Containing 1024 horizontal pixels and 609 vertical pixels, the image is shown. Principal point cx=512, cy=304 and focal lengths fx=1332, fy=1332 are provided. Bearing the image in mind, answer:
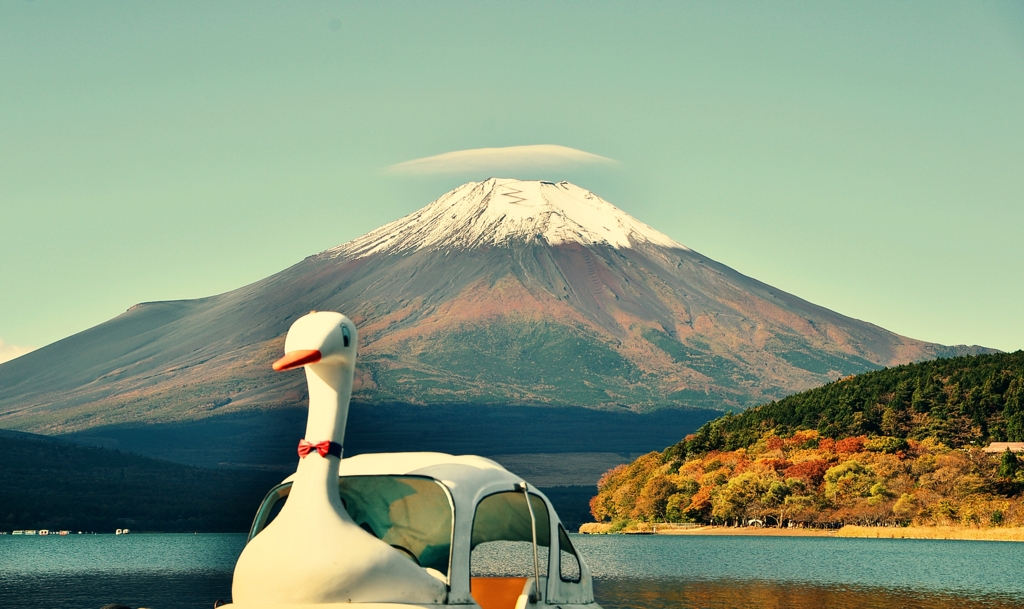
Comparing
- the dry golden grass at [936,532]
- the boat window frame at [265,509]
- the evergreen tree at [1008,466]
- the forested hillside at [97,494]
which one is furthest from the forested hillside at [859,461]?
the boat window frame at [265,509]

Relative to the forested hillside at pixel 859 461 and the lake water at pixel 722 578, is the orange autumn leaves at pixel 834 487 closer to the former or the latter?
the forested hillside at pixel 859 461

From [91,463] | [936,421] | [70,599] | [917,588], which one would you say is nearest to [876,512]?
[936,421]

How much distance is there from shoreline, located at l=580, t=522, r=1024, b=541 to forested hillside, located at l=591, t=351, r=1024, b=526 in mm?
1204

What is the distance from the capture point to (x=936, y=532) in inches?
3575

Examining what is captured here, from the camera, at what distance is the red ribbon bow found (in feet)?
30.2

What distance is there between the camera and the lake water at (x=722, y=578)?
115 ft

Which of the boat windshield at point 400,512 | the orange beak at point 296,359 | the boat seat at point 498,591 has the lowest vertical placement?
the boat seat at point 498,591

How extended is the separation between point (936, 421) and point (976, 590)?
82892 mm

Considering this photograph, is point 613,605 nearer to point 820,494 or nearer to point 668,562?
point 668,562

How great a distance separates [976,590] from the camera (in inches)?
1522

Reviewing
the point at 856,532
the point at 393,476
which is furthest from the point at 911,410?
the point at 393,476

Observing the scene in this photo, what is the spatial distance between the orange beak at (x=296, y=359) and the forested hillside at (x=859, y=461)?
89086mm

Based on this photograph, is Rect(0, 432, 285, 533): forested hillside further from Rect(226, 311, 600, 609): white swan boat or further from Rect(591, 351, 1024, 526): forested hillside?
Rect(226, 311, 600, 609): white swan boat

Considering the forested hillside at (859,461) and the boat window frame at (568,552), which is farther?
the forested hillside at (859,461)
